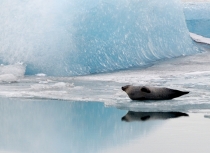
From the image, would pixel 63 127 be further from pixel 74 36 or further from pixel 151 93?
pixel 74 36

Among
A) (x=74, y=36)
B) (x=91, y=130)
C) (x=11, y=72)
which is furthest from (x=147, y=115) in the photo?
(x=74, y=36)

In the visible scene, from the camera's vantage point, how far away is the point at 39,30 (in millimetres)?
8555

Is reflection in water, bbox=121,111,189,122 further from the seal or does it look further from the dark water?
the seal

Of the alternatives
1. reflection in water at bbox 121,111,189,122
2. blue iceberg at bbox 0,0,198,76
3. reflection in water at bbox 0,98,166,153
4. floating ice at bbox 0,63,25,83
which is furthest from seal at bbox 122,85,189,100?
blue iceberg at bbox 0,0,198,76

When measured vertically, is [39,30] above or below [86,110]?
above

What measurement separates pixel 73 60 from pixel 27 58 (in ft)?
1.95

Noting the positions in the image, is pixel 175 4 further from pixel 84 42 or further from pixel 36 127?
pixel 36 127

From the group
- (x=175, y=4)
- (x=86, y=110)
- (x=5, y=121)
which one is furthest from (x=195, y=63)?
(x=5, y=121)

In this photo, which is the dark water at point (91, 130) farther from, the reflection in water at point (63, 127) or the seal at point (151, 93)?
the seal at point (151, 93)

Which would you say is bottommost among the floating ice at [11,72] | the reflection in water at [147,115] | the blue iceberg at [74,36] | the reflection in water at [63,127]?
the reflection in water at [63,127]

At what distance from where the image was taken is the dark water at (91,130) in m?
4.18

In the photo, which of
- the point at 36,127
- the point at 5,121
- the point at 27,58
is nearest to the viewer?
the point at 36,127

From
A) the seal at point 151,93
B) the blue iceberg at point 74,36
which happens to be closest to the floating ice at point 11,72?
the blue iceberg at point 74,36

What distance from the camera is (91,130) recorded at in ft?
15.5
